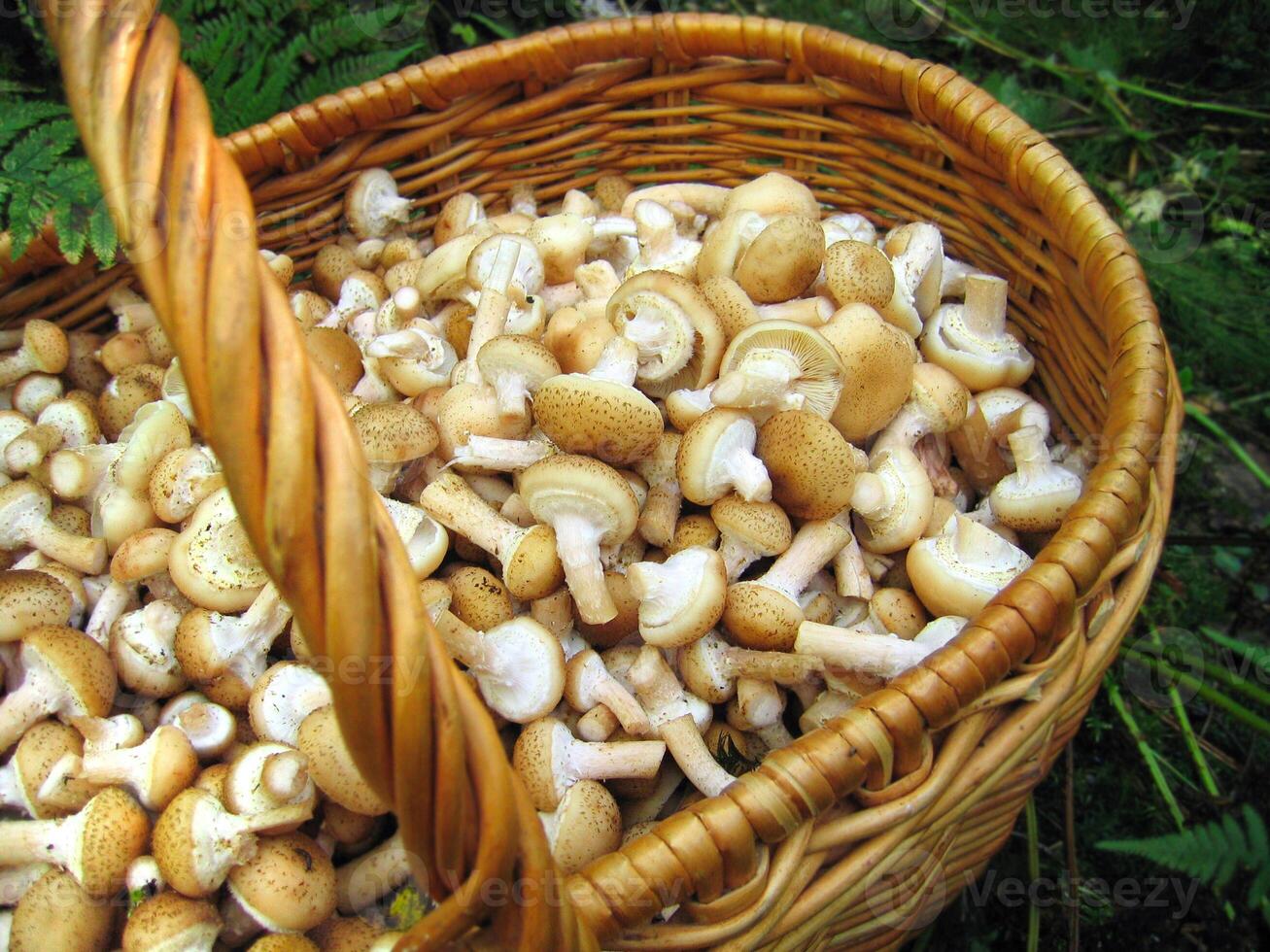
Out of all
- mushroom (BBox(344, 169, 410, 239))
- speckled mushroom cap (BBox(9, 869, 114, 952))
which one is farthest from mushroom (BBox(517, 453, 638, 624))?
mushroom (BBox(344, 169, 410, 239))

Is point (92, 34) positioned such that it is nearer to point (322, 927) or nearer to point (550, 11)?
point (322, 927)

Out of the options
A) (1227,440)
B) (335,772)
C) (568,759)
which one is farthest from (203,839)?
(1227,440)

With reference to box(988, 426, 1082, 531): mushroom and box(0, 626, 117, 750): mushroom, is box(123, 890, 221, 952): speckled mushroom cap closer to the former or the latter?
box(0, 626, 117, 750): mushroom

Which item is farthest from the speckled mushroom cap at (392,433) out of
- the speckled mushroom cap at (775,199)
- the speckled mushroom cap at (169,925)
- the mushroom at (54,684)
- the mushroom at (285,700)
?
the speckled mushroom cap at (775,199)

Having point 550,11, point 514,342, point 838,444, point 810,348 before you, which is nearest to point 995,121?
point 810,348

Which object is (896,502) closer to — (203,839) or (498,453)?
(498,453)
